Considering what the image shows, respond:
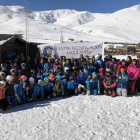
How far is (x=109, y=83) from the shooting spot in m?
5.88

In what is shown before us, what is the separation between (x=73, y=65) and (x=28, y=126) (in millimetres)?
3726

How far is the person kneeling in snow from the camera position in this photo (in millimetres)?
5855

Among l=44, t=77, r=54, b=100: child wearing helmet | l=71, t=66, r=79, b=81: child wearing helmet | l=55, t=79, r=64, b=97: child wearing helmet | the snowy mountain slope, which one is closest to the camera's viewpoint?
l=44, t=77, r=54, b=100: child wearing helmet

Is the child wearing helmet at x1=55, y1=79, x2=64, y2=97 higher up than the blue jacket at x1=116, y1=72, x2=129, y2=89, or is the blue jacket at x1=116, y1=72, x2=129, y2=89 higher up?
the blue jacket at x1=116, y1=72, x2=129, y2=89

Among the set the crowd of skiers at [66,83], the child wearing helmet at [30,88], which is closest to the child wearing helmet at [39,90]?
the crowd of skiers at [66,83]

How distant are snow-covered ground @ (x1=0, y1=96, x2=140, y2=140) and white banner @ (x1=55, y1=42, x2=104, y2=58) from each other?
3.13 m

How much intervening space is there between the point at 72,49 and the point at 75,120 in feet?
15.4

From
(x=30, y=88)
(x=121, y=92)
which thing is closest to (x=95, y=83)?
(x=121, y=92)

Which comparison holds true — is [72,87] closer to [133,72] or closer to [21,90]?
[21,90]

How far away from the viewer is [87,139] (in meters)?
3.43

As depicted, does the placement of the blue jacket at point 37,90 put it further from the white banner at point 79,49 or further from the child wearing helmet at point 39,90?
the white banner at point 79,49

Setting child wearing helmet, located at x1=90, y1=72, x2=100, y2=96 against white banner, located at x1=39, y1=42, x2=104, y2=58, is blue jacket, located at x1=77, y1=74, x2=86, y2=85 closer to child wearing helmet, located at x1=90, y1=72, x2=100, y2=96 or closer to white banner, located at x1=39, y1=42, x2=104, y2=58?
child wearing helmet, located at x1=90, y1=72, x2=100, y2=96

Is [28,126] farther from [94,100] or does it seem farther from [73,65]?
[73,65]

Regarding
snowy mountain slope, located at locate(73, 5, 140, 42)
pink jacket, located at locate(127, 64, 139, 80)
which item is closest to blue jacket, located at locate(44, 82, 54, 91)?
A: pink jacket, located at locate(127, 64, 139, 80)
